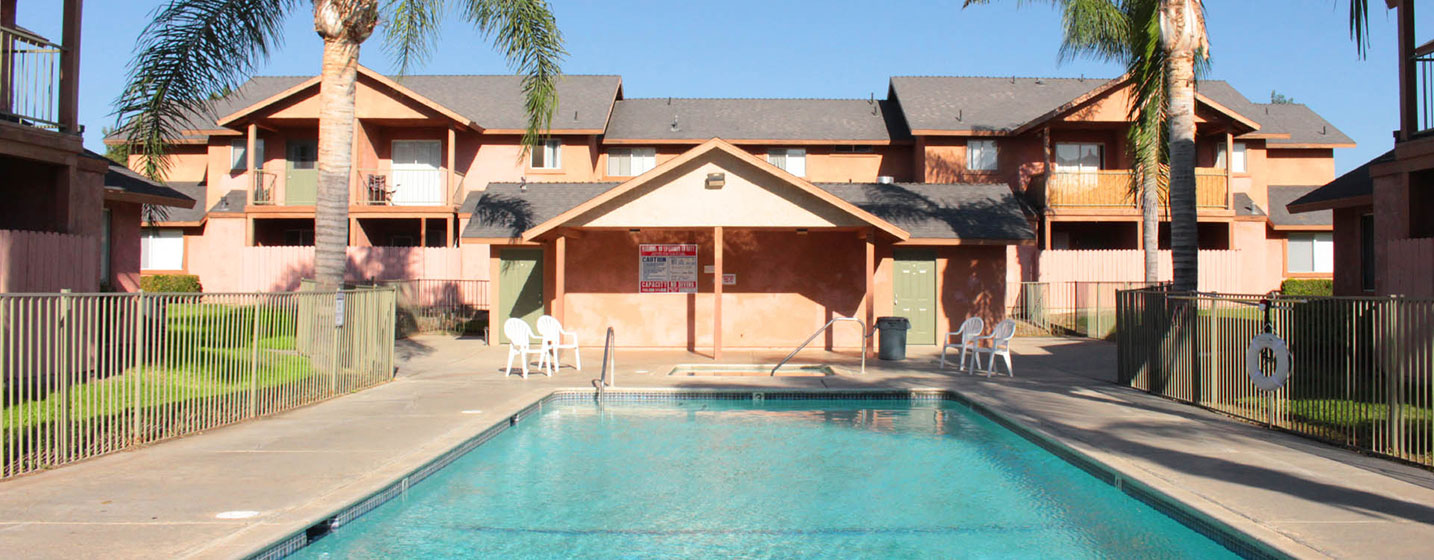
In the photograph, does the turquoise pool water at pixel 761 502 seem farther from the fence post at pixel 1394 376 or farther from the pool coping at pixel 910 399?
the fence post at pixel 1394 376

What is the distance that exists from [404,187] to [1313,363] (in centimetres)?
2618

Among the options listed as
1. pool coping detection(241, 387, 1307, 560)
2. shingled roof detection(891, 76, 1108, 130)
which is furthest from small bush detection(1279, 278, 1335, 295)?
pool coping detection(241, 387, 1307, 560)

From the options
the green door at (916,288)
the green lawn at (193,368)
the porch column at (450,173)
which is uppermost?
the porch column at (450,173)

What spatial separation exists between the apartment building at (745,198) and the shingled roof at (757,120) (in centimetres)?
11

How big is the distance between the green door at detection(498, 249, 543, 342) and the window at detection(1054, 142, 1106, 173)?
59.4 ft

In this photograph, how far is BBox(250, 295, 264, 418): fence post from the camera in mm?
10320

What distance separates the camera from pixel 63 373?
25.2 ft

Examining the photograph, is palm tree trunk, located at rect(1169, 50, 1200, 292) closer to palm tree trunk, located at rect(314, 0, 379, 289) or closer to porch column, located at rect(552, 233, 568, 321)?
porch column, located at rect(552, 233, 568, 321)

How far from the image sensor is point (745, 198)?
18.2 meters

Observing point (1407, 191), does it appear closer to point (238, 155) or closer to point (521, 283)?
point (521, 283)

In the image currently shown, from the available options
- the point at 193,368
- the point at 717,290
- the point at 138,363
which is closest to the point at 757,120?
the point at 717,290

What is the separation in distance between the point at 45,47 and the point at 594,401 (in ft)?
28.3

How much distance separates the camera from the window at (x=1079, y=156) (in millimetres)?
30484

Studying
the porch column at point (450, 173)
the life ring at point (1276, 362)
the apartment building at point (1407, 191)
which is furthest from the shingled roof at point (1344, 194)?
the porch column at point (450, 173)
